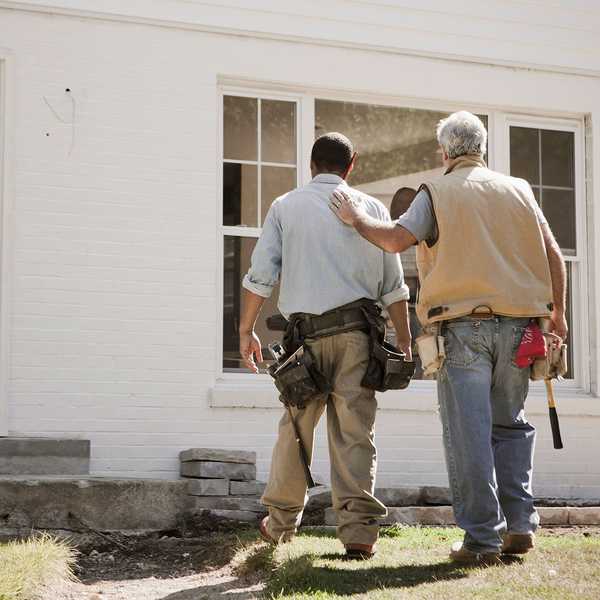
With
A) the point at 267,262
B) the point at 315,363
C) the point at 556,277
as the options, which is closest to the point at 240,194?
the point at 267,262

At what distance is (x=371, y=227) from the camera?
16.2 feet

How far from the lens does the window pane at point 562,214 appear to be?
883 cm

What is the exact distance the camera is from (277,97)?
816 cm

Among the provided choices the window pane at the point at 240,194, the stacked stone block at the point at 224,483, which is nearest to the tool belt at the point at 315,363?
the stacked stone block at the point at 224,483

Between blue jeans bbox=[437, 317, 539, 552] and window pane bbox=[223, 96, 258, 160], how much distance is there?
3550 mm

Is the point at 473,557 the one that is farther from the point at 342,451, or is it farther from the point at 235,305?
the point at 235,305

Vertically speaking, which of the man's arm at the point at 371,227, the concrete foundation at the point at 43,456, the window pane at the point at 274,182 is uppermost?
the window pane at the point at 274,182

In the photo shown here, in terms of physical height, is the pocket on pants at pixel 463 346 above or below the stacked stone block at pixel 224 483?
above

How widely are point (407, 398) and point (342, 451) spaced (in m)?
3.05

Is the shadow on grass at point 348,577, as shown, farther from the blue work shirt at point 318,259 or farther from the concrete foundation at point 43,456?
the concrete foundation at point 43,456

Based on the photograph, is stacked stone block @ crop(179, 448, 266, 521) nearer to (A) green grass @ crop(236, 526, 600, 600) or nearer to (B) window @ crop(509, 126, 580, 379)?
(A) green grass @ crop(236, 526, 600, 600)

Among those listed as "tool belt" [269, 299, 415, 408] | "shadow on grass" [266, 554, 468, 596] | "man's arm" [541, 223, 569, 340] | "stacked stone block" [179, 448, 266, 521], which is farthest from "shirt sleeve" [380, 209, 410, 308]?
"stacked stone block" [179, 448, 266, 521]

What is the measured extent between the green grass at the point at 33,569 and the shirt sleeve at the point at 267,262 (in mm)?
1647

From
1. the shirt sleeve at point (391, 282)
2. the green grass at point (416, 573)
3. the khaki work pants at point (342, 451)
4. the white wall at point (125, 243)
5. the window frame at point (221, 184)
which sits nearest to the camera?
the green grass at point (416, 573)
